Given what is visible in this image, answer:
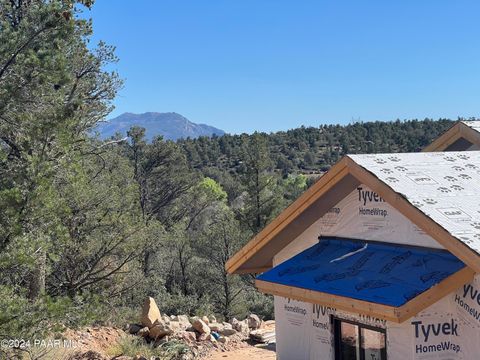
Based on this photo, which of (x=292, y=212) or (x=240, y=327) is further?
(x=240, y=327)

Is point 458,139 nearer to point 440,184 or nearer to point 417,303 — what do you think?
point 440,184

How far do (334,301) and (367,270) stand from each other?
741 millimetres

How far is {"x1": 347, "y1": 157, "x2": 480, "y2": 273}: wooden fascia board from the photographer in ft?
20.0

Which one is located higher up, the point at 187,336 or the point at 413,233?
the point at 413,233

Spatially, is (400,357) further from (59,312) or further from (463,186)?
(59,312)

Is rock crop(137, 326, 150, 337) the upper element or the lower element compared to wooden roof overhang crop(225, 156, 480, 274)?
lower

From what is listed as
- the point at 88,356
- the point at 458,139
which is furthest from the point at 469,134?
the point at 88,356

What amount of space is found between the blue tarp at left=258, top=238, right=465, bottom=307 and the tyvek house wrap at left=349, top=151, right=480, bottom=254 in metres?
0.62

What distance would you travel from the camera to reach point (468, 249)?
20.0 ft

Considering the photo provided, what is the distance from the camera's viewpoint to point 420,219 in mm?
6691

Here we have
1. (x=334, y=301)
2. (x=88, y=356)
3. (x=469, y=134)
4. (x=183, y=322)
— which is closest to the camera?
(x=334, y=301)

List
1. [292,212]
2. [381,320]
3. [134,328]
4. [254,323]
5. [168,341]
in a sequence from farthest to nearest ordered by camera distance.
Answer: [254,323], [134,328], [168,341], [292,212], [381,320]

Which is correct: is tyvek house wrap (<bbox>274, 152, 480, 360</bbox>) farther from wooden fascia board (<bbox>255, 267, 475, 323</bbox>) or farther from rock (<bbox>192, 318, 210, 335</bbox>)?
rock (<bbox>192, 318, 210, 335</bbox>)

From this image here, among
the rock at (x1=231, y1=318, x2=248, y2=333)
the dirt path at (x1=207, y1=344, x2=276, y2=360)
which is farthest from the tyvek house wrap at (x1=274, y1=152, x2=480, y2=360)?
the rock at (x1=231, y1=318, x2=248, y2=333)
